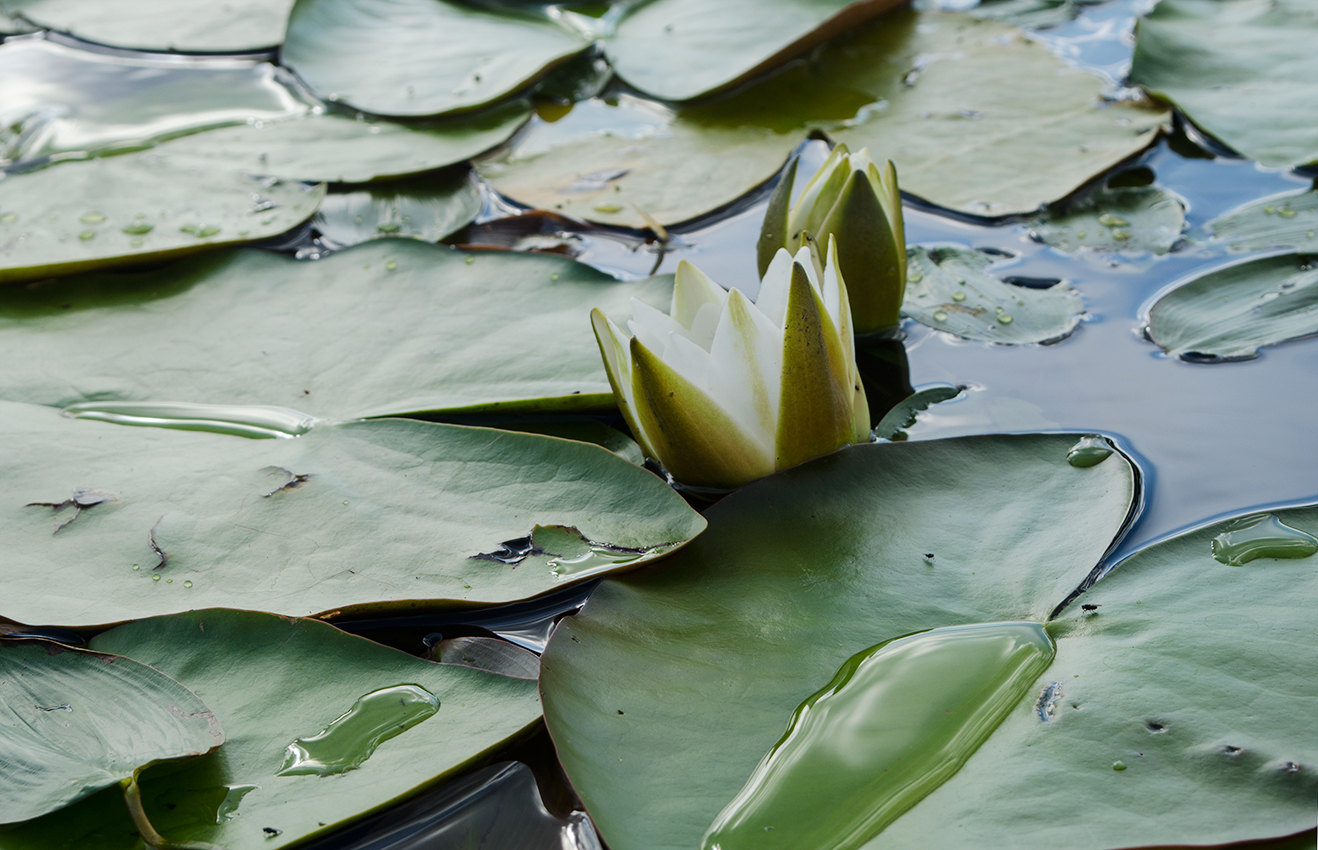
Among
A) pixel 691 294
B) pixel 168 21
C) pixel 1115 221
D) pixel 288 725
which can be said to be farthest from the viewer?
pixel 168 21

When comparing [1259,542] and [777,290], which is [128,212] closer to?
[777,290]

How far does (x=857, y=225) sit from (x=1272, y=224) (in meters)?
0.80

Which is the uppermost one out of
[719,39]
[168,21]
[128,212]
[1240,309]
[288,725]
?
[168,21]

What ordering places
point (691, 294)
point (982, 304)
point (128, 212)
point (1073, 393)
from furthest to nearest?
point (128, 212), point (982, 304), point (1073, 393), point (691, 294)

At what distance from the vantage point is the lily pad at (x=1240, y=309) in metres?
1.33

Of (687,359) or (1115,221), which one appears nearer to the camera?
(687,359)

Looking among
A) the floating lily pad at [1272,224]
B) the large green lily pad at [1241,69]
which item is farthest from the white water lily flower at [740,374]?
the large green lily pad at [1241,69]

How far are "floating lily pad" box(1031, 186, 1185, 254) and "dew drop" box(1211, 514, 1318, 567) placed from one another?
69cm

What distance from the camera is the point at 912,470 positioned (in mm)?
1124

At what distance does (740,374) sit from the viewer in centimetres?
107

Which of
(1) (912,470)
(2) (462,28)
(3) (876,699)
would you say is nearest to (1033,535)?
A: (1) (912,470)

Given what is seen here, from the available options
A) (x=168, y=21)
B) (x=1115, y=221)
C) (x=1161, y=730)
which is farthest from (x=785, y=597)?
(x=168, y=21)

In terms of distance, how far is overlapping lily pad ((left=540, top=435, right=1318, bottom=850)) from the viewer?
765 mm

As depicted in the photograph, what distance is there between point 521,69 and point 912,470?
151 cm
